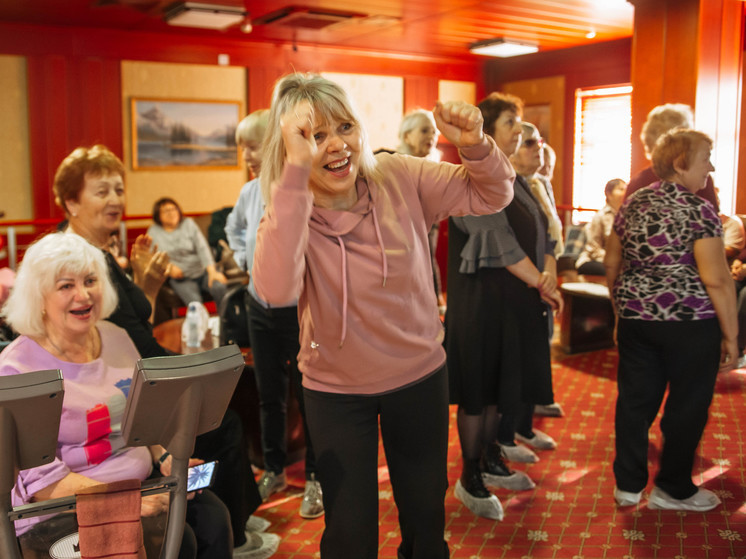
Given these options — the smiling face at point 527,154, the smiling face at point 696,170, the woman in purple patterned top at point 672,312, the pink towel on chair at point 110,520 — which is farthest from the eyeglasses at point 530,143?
the pink towel on chair at point 110,520

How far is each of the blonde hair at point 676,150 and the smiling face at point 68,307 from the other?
80.1 inches

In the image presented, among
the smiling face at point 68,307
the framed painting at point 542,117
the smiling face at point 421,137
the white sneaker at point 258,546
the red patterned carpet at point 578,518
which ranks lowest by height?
the white sneaker at point 258,546

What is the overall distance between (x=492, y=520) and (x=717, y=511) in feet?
2.94

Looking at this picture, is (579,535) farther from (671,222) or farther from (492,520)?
(671,222)

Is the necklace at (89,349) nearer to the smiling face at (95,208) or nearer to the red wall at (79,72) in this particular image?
the smiling face at (95,208)

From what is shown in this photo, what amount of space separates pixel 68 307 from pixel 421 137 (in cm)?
206

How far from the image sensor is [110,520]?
150 centimetres

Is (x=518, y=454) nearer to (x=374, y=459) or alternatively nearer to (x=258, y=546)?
(x=258, y=546)

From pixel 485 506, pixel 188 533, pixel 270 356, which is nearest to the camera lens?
pixel 188 533

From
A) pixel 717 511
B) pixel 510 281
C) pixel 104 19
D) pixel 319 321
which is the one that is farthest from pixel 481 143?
pixel 104 19

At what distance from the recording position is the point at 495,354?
9.10ft

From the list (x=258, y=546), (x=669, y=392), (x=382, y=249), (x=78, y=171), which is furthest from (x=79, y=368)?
(x=669, y=392)

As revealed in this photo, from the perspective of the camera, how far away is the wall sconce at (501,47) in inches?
297

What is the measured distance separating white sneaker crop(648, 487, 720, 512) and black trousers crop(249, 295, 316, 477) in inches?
54.0
